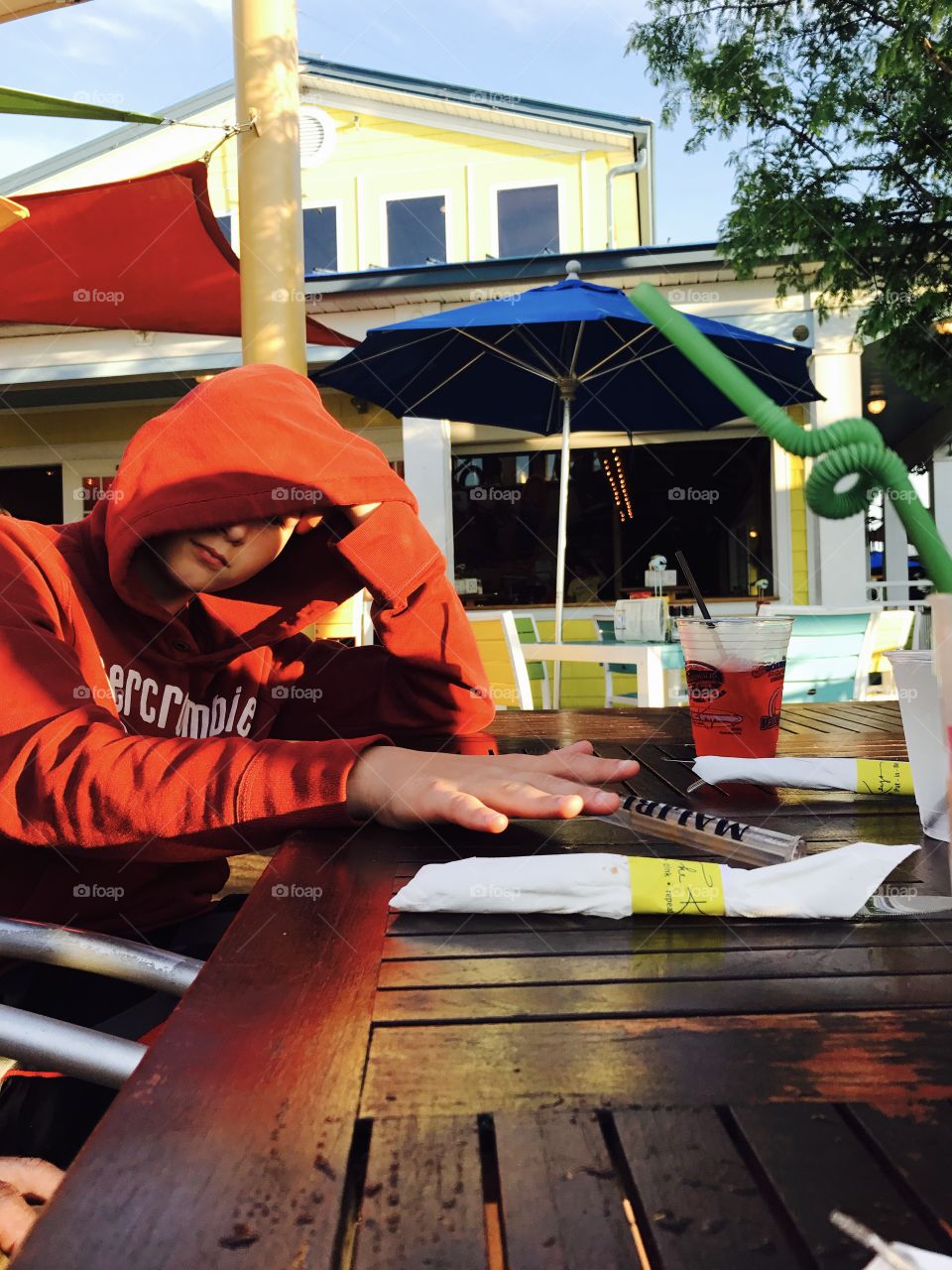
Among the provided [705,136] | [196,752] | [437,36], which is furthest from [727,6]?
[196,752]

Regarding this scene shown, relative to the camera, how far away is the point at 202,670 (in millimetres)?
1639

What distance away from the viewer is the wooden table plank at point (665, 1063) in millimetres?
520

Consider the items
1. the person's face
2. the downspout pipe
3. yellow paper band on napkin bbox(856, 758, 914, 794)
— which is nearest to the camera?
yellow paper band on napkin bbox(856, 758, 914, 794)

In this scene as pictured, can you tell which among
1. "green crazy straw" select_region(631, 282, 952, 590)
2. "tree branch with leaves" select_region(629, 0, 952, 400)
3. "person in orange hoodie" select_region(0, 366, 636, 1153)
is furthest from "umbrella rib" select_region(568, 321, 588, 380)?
"green crazy straw" select_region(631, 282, 952, 590)

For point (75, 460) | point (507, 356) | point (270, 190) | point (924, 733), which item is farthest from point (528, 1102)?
point (75, 460)

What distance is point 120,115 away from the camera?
10.8 feet

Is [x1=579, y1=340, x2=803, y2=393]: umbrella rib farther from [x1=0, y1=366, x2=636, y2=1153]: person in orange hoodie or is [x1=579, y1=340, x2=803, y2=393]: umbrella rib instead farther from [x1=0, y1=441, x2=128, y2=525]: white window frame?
[x1=0, y1=441, x2=128, y2=525]: white window frame

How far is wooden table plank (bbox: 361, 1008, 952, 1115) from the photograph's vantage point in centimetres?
52

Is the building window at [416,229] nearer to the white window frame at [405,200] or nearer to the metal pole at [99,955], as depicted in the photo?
the white window frame at [405,200]

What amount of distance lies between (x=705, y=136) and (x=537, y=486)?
3550mm

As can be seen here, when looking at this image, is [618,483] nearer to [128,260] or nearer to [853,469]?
[128,260]

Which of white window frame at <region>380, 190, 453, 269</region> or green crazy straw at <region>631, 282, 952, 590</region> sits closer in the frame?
green crazy straw at <region>631, 282, 952, 590</region>

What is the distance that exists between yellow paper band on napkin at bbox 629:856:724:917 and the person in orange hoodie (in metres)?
0.24

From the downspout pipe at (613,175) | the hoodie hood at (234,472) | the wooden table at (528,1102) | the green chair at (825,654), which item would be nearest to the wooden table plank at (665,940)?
the wooden table at (528,1102)
